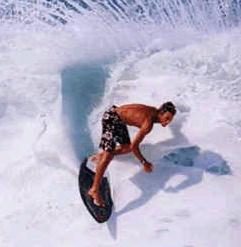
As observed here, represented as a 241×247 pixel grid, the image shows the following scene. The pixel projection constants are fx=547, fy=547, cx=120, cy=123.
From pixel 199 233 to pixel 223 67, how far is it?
86.3 inches

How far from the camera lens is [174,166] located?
18.1 feet

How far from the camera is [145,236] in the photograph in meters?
4.99

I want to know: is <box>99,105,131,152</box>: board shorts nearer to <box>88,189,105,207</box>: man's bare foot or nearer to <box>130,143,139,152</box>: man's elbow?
<box>130,143,139,152</box>: man's elbow

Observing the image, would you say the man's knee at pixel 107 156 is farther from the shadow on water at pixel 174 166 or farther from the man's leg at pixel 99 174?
the shadow on water at pixel 174 166

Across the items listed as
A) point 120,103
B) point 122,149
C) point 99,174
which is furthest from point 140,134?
point 120,103

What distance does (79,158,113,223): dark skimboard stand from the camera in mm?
5062

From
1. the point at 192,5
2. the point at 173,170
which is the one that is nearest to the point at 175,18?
the point at 192,5

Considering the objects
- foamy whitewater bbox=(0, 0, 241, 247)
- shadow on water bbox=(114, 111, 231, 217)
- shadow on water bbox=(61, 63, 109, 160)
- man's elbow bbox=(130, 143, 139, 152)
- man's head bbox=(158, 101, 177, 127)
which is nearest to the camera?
man's head bbox=(158, 101, 177, 127)

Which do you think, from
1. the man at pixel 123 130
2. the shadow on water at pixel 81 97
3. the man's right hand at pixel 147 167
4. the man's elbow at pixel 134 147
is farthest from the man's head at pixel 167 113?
the shadow on water at pixel 81 97

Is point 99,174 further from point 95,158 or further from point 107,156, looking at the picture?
point 95,158

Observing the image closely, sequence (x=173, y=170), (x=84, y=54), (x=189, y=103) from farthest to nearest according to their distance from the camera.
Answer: (x=84, y=54) < (x=189, y=103) < (x=173, y=170)

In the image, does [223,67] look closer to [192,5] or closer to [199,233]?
[192,5]

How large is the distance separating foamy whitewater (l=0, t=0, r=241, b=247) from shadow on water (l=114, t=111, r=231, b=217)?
11 mm

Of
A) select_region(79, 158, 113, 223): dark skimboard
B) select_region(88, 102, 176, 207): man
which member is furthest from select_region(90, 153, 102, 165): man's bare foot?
select_region(88, 102, 176, 207): man
